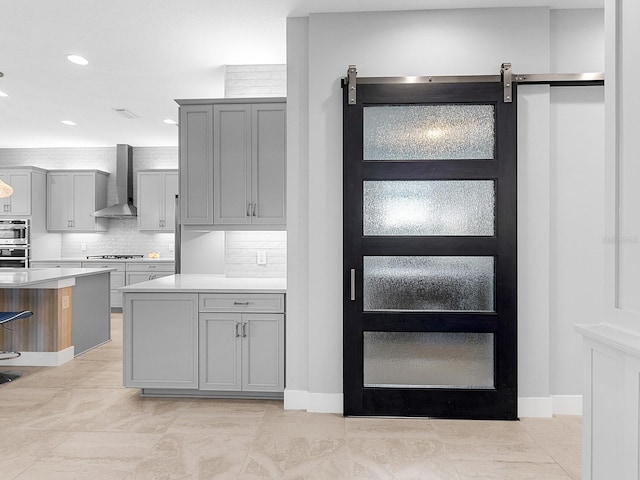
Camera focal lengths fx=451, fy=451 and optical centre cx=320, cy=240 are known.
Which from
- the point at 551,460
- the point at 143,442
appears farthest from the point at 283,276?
the point at 551,460

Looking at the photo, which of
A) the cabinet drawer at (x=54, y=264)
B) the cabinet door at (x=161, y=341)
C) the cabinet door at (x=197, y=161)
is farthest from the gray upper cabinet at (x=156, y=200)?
the cabinet door at (x=161, y=341)

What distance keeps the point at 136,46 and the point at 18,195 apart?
474 centimetres

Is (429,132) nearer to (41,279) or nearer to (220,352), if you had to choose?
(220,352)

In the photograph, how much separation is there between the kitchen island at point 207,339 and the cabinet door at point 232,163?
2.00 feet

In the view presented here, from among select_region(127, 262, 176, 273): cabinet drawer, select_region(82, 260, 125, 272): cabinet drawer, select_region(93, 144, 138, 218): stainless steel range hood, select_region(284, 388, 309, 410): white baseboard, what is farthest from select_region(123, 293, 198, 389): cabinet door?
select_region(93, 144, 138, 218): stainless steel range hood

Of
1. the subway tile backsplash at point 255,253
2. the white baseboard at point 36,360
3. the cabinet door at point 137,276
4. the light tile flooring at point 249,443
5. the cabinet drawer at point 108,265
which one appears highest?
the subway tile backsplash at point 255,253

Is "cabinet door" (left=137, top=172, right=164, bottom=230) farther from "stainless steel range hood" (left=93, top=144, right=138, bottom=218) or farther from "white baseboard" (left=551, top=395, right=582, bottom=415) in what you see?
"white baseboard" (left=551, top=395, right=582, bottom=415)

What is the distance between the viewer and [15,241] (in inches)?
277

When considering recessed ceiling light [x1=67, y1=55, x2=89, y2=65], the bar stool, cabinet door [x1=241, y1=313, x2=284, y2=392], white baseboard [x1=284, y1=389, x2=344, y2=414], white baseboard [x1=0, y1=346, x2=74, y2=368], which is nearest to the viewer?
white baseboard [x1=284, y1=389, x2=344, y2=414]

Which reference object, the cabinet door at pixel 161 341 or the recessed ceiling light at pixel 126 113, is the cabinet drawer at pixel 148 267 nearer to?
the recessed ceiling light at pixel 126 113

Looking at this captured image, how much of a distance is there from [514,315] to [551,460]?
0.87 m

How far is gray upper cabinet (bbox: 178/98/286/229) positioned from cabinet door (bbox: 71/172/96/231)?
4.51 meters

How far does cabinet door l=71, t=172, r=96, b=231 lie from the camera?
7.29 metres

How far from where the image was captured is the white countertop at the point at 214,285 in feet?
10.7
